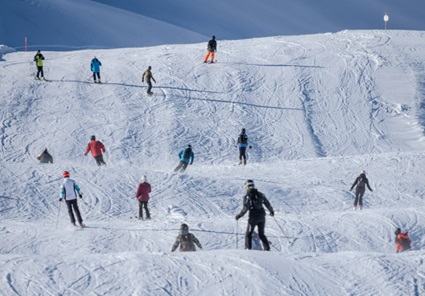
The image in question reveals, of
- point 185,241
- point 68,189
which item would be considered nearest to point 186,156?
point 68,189

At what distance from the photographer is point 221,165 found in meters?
26.2

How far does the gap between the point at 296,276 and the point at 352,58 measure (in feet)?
97.3

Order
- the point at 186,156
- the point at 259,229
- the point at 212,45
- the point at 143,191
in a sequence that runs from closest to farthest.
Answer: the point at 259,229 → the point at 143,191 → the point at 186,156 → the point at 212,45

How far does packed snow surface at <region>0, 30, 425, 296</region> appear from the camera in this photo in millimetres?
11727

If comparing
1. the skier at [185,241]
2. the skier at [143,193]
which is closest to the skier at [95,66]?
the skier at [143,193]

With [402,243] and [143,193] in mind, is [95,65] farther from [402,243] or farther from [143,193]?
[402,243]

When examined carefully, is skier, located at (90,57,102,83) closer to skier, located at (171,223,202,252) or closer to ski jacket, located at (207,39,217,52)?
ski jacket, located at (207,39,217,52)

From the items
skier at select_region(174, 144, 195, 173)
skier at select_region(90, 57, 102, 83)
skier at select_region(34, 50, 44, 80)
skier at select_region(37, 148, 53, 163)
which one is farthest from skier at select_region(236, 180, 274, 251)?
skier at select_region(34, 50, 44, 80)

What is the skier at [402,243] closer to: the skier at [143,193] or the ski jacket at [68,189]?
the skier at [143,193]

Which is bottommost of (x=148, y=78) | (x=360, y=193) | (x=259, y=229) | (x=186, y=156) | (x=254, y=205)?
(x=259, y=229)

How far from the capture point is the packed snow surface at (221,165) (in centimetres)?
1173

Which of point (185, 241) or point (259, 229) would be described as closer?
point (259, 229)

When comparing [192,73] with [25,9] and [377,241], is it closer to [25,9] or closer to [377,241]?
[377,241]

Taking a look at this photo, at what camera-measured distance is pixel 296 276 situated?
38.1 feet
